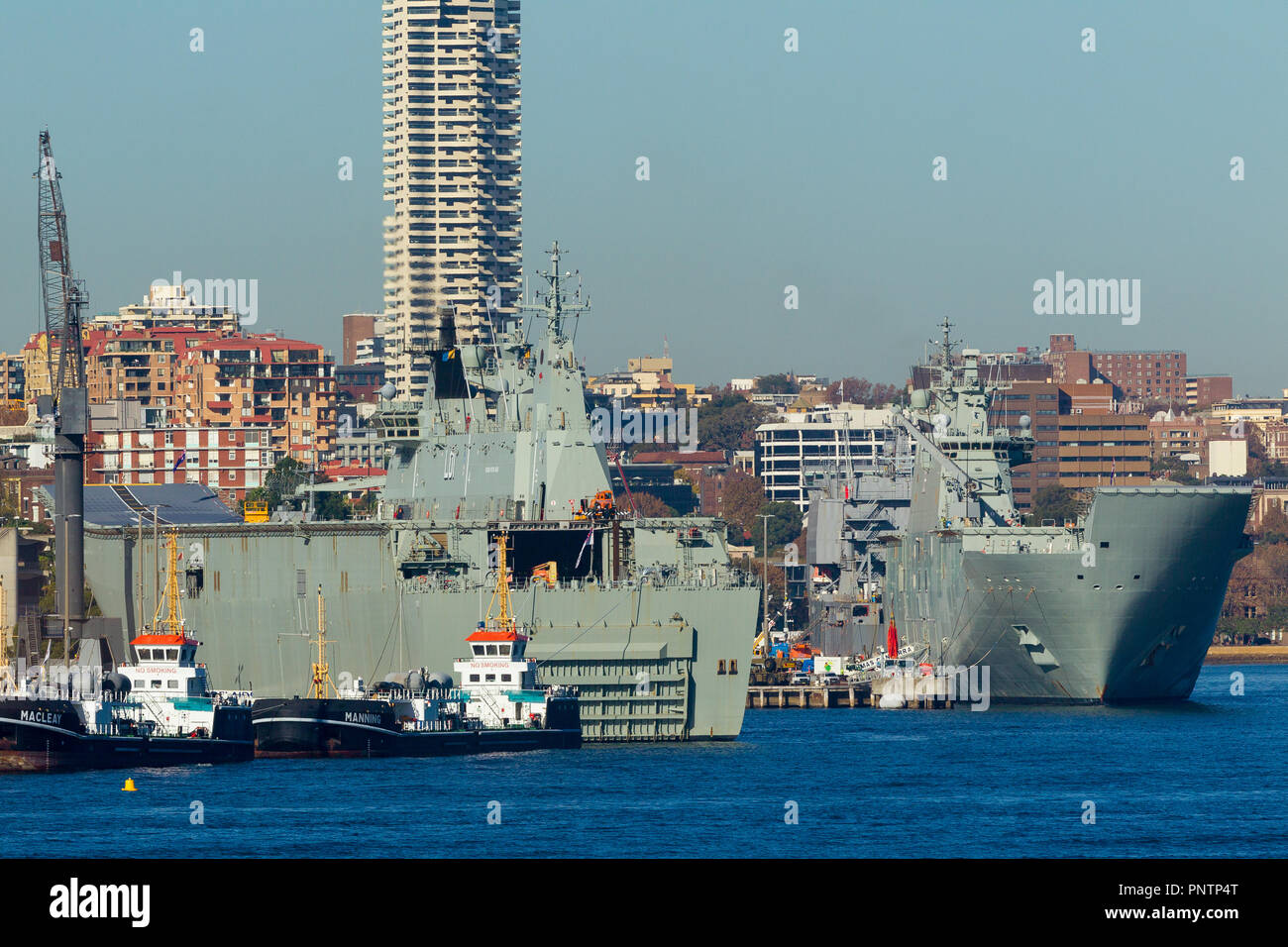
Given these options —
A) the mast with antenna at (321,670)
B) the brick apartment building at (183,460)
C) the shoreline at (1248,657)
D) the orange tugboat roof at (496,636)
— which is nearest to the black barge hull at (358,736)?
the orange tugboat roof at (496,636)

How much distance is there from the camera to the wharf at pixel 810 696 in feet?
329

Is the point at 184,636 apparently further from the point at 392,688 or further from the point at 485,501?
the point at 485,501

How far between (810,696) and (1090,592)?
22.3m

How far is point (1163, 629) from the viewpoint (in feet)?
273

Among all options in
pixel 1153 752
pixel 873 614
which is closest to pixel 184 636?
pixel 1153 752

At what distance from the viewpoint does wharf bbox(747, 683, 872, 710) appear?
3944 inches

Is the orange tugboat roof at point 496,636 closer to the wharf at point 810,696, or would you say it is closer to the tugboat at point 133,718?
the tugboat at point 133,718

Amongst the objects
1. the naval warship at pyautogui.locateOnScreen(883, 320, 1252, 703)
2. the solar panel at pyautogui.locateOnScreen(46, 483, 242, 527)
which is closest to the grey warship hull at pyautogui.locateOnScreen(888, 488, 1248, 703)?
the naval warship at pyautogui.locateOnScreen(883, 320, 1252, 703)

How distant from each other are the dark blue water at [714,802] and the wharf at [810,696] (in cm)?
2936

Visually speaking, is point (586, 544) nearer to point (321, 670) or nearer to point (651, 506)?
point (321, 670)

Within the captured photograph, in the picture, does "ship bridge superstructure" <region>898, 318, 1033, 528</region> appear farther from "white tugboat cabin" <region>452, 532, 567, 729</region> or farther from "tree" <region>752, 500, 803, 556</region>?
"tree" <region>752, 500, 803, 556</region>

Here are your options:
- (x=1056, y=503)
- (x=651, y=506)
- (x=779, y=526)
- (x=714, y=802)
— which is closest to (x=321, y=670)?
(x=714, y=802)
